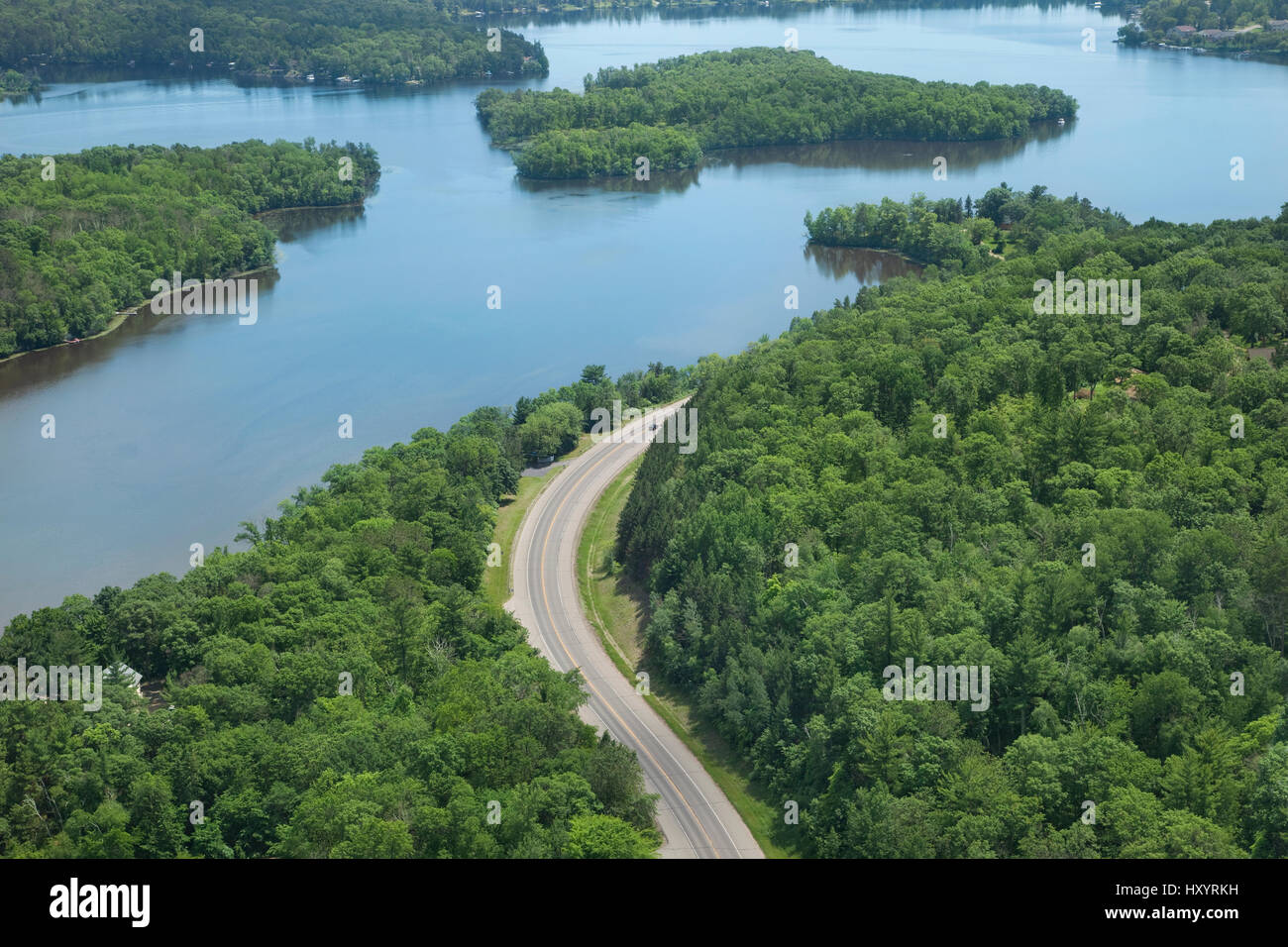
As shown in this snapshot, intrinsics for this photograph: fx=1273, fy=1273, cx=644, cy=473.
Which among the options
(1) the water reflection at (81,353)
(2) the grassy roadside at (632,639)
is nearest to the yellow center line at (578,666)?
(2) the grassy roadside at (632,639)

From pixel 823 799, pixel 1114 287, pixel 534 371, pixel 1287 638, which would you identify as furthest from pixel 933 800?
pixel 534 371

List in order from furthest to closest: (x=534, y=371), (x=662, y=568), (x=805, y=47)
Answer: (x=805, y=47) → (x=534, y=371) → (x=662, y=568)

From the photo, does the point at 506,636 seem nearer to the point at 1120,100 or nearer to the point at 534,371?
the point at 534,371

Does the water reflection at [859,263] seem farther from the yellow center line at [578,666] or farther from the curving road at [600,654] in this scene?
the yellow center line at [578,666]

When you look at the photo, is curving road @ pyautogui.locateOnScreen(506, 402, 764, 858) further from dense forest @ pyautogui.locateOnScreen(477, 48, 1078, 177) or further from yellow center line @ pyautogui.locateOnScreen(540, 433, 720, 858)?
dense forest @ pyautogui.locateOnScreen(477, 48, 1078, 177)

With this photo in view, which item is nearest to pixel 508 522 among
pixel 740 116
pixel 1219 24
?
pixel 740 116

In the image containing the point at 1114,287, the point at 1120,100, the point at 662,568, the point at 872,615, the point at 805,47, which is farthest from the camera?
the point at 805,47

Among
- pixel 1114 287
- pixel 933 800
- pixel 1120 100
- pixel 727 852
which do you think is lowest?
pixel 727 852
